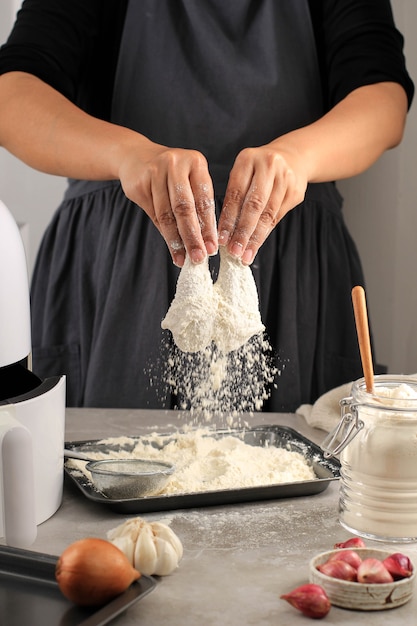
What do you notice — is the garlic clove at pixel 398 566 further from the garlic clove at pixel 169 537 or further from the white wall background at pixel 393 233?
the white wall background at pixel 393 233

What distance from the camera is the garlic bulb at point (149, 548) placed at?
697 millimetres

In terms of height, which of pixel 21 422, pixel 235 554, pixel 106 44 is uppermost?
pixel 106 44

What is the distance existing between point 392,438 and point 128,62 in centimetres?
92

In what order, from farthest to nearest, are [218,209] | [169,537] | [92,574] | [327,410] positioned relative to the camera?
[218,209], [327,410], [169,537], [92,574]

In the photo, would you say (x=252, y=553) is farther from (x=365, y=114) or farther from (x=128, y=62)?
(x=128, y=62)

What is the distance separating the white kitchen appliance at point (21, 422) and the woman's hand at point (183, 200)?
0.72ft

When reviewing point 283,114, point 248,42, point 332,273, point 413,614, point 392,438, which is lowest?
point 413,614

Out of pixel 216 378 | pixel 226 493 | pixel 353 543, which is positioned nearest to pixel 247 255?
pixel 216 378

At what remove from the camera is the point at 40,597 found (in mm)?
652

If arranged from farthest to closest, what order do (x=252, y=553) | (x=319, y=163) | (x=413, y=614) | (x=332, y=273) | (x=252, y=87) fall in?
1. (x=332, y=273)
2. (x=252, y=87)
3. (x=319, y=163)
4. (x=252, y=553)
5. (x=413, y=614)

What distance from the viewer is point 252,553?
762 mm

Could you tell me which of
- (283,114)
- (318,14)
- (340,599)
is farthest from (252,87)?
(340,599)

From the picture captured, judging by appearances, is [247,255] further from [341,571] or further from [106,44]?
[106,44]

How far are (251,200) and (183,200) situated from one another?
0.09m
